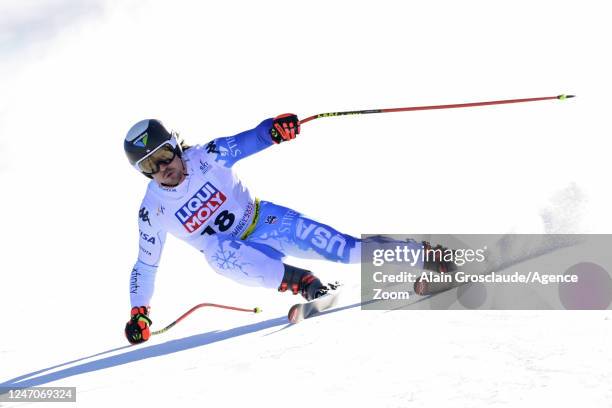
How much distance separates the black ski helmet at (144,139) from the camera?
14.5 ft

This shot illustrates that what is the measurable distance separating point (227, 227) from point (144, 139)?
880 mm

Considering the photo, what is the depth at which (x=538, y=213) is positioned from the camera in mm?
5125

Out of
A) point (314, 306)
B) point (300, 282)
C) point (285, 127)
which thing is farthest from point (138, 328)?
point (285, 127)

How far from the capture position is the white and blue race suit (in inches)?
177

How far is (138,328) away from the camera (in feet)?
14.6

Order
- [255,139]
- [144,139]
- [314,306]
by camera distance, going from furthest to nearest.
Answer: [255,139] < [144,139] < [314,306]

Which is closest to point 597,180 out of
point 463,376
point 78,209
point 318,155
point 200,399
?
point 463,376

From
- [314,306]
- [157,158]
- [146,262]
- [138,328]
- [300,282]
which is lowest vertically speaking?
[138,328]

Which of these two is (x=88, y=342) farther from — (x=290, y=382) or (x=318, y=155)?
(x=318, y=155)

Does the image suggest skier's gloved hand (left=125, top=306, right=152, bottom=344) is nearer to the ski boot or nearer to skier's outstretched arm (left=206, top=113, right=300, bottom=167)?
the ski boot

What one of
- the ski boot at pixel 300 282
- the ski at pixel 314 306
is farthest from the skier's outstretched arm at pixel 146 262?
the ski at pixel 314 306

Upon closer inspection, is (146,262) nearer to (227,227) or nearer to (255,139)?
(227,227)

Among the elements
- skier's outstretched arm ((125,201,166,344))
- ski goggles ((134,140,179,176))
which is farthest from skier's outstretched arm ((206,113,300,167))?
skier's outstretched arm ((125,201,166,344))

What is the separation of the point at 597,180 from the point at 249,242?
3.15 metres
